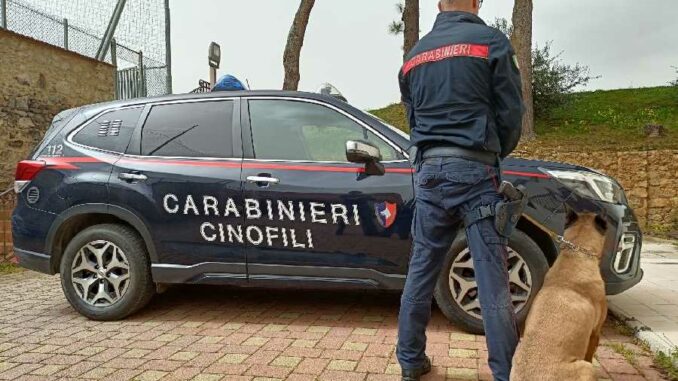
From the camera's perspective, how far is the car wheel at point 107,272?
13.9ft

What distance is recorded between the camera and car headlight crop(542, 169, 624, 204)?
3.78m

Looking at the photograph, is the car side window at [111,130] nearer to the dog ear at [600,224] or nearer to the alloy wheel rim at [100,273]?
the alloy wheel rim at [100,273]

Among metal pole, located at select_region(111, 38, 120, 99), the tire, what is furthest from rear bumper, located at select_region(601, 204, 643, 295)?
metal pole, located at select_region(111, 38, 120, 99)

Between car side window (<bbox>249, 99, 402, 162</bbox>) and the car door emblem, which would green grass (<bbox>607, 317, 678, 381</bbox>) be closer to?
the car door emblem

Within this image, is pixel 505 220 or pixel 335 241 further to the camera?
pixel 335 241

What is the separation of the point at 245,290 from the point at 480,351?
2.61 meters

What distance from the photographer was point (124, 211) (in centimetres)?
424

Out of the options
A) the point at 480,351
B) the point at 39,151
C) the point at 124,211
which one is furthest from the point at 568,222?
the point at 39,151

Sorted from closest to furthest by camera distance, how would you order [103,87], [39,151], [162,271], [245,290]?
[162,271], [39,151], [245,290], [103,87]

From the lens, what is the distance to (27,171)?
4414 mm

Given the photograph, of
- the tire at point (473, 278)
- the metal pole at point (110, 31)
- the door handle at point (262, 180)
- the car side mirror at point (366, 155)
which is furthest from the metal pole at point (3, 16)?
the tire at point (473, 278)

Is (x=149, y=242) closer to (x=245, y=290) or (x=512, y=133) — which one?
(x=245, y=290)

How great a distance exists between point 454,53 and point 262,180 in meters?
1.93

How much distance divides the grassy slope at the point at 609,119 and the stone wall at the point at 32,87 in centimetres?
828
